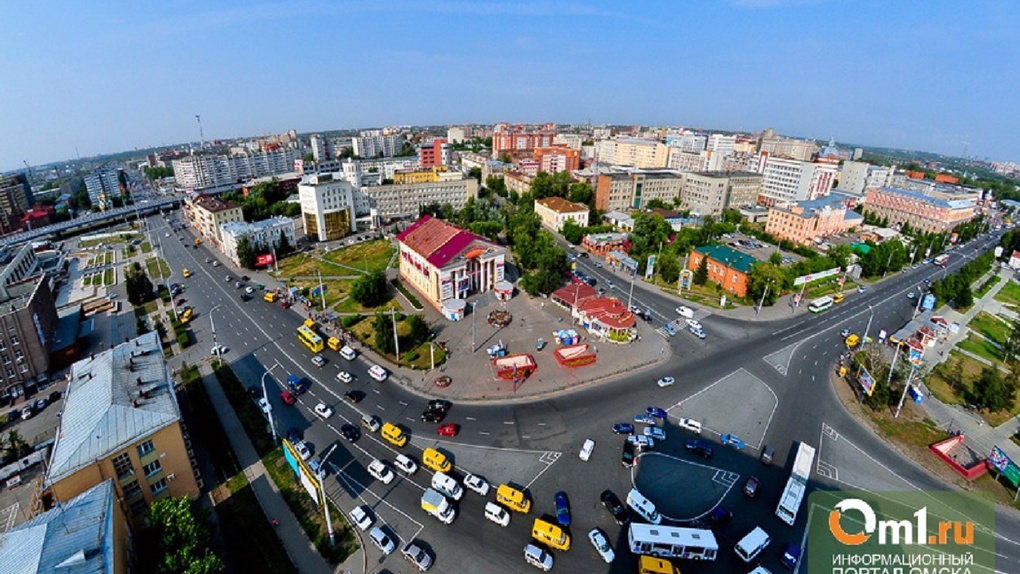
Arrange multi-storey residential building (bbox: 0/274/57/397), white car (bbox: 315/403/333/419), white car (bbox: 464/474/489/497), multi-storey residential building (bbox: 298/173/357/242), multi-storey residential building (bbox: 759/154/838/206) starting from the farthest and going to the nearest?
multi-storey residential building (bbox: 759/154/838/206) < multi-storey residential building (bbox: 298/173/357/242) < multi-storey residential building (bbox: 0/274/57/397) < white car (bbox: 315/403/333/419) < white car (bbox: 464/474/489/497)

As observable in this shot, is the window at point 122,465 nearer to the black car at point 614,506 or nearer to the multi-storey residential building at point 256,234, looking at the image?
the black car at point 614,506

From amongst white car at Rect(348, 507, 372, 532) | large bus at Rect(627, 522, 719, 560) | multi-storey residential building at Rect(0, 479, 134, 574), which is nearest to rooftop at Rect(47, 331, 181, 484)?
multi-storey residential building at Rect(0, 479, 134, 574)

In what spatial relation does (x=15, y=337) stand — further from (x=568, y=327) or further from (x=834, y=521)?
(x=834, y=521)

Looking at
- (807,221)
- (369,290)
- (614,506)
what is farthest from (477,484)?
(807,221)

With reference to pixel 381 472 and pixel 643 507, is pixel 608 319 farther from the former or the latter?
pixel 381 472

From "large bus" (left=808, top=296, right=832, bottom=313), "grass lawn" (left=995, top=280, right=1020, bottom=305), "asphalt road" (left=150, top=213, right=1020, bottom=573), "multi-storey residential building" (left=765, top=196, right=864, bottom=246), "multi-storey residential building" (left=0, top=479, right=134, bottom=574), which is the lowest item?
"asphalt road" (left=150, top=213, right=1020, bottom=573)

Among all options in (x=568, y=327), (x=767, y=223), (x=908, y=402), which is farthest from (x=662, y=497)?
(x=767, y=223)

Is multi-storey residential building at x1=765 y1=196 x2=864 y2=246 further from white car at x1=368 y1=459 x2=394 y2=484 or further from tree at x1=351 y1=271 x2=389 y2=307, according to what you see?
white car at x1=368 y1=459 x2=394 y2=484
